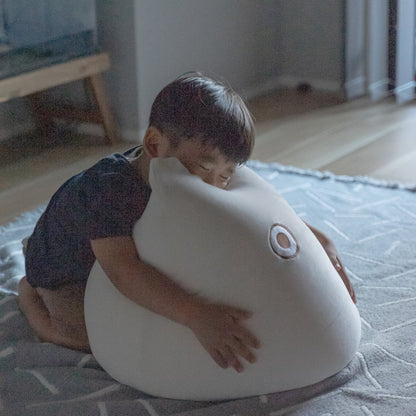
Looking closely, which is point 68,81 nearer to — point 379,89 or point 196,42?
point 196,42

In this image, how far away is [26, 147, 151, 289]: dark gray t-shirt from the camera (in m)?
1.33

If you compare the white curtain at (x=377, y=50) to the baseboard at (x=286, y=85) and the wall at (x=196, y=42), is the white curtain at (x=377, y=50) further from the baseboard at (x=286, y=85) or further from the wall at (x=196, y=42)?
the wall at (x=196, y=42)

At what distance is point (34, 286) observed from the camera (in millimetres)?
1557

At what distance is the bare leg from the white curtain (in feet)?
7.06

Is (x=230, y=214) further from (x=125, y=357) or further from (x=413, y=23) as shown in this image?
(x=413, y=23)

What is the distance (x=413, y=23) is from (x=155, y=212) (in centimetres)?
247

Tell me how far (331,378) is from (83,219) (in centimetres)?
48

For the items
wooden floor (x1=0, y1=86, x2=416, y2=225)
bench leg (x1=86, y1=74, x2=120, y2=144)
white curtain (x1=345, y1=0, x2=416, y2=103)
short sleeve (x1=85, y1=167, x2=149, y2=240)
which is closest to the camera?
short sleeve (x1=85, y1=167, x2=149, y2=240)

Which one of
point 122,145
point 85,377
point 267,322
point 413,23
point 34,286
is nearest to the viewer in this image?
point 267,322

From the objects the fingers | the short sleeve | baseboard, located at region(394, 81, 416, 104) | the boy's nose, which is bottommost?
baseboard, located at region(394, 81, 416, 104)

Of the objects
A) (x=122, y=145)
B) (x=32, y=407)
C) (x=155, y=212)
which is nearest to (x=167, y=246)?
(x=155, y=212)

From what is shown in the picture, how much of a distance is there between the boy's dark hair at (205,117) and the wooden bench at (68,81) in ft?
4.71

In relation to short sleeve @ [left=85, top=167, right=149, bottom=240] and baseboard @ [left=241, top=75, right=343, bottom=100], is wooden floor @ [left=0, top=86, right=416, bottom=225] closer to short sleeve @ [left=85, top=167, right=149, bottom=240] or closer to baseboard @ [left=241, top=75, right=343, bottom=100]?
baseboard @ [left=241, top=75, right=343, bottom=100]

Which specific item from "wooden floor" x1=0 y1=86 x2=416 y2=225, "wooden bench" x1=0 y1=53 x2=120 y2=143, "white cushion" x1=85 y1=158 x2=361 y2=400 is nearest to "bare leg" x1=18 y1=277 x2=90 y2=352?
"white cushion" x1=85 y1=158 x2=361 y2=400
